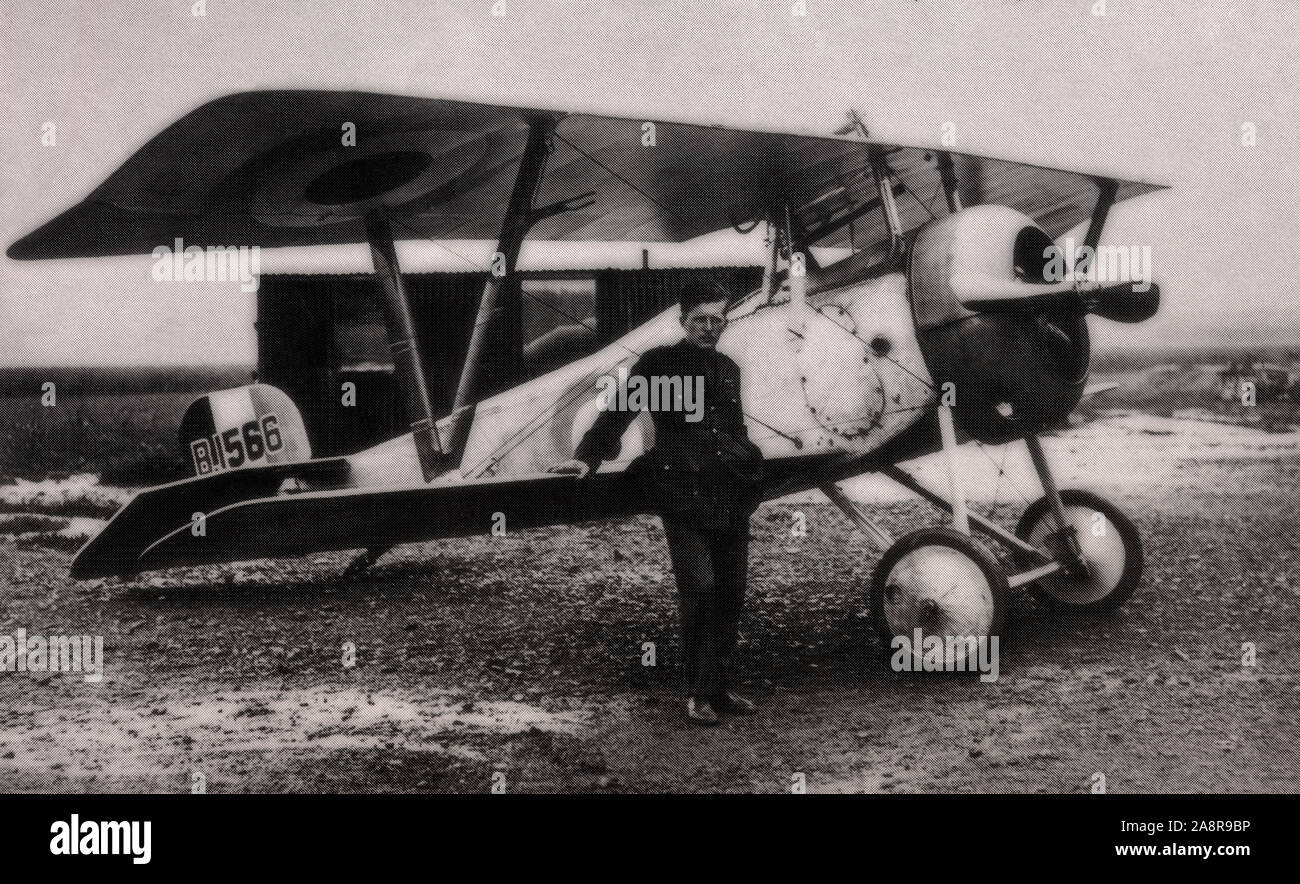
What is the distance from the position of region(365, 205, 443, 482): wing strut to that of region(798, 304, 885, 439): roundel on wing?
1.64 meters

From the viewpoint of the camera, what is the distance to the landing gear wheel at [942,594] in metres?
3.48

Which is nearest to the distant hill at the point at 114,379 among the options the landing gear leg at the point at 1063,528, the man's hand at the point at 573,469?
the man's hand at the point at 573,469

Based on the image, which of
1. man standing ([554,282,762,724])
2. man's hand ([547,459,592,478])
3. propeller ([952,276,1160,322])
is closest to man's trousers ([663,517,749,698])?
man standing ([554,282,762,724])

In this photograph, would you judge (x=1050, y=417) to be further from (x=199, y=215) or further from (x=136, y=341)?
(x=136, y=341)

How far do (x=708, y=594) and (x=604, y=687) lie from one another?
84 cm

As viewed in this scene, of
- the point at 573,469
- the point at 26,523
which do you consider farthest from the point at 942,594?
the point at 26,523

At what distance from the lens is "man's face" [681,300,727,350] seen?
10.3 ft

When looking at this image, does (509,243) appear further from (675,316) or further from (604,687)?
(604,687)

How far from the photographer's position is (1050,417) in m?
3.86

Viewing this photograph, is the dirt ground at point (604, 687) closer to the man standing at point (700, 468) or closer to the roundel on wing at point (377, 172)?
the man standing at point (700, 468)

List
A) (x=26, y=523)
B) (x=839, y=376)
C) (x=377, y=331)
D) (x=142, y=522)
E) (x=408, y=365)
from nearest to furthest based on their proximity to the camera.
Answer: (x=142, y=522)
(x=839, y=376)
(x=408, y=365)
(x=26, y=523)
(x=377, y=331)

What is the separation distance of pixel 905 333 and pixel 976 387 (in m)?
0.36

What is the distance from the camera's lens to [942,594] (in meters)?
3.55
